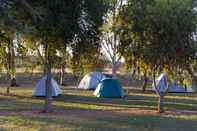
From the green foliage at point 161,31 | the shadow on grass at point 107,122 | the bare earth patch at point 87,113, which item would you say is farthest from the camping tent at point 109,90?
the shadow on grass at point 107,122

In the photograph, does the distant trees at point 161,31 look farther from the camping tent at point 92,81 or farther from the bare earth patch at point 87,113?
the camping tent at point 92,81

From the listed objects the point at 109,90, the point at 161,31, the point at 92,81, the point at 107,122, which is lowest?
the point at 107,122

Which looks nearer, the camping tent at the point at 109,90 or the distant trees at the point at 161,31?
the distant trees at the point at 161,31

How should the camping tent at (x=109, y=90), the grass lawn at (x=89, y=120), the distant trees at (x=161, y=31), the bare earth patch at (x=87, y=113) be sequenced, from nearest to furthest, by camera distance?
the grass lawn at (x=89, y=120)
the bare earth patch at (x=87, y=113)
the distant trees at (x=161, y=31)
the camping tent at (x=109, y=90)

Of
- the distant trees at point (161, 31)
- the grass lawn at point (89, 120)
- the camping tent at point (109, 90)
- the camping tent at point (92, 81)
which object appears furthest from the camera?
the camping tent at point (92, 81)

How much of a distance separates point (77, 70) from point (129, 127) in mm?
6922

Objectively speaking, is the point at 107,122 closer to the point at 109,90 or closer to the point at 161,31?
the point at 161,31

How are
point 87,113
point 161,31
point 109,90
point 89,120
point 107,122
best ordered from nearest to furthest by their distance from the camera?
1. point 107,122
2. point 89,120
3. point 161,31
4. point 87,113
5. point 109,90

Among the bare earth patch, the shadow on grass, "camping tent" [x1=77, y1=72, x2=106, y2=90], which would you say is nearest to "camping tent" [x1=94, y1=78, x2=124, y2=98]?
"camping tent" [x1=77, y1=72, x2=106, y2=90]

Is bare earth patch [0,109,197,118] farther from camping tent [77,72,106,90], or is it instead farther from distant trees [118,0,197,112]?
camping tent [77,72,106,90]

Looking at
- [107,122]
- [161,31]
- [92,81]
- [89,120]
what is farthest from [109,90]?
[107,122]

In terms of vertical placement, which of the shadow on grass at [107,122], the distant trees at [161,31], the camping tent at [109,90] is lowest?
the shadow on grass at [107,122]

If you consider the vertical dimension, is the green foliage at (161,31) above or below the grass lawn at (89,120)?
above

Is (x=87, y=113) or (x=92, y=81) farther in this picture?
(x=92, y=81)
